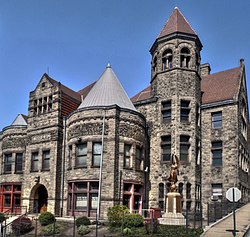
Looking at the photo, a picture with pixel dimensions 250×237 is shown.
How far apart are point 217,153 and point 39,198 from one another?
17043 millimetres

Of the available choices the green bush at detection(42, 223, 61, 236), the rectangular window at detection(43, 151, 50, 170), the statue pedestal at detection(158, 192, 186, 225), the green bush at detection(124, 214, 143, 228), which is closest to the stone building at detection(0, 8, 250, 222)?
the rectangular window at detection(43, 151, 50, 170)

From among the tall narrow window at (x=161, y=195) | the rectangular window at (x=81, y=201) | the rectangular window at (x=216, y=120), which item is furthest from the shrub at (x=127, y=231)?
the rectangular window at (x=216, y=120)

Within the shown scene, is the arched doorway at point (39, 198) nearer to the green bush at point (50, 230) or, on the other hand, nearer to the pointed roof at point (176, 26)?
the green bush at point (50, 230)

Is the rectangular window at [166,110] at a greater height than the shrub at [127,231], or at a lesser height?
greater

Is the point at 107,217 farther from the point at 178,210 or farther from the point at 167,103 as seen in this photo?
the point at 167,103

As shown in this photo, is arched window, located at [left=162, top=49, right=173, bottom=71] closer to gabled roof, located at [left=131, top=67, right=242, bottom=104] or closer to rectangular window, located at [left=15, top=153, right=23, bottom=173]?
gabled roof, located at [left=131, top=67, right=242, bottom=104]

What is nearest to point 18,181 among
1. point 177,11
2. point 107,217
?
point 107,217

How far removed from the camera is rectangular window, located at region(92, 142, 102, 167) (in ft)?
95.0

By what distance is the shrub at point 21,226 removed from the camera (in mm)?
25330

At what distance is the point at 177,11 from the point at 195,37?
5.01 meters

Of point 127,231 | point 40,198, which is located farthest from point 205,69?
point 127,231

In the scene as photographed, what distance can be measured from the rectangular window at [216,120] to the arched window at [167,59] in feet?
20.2

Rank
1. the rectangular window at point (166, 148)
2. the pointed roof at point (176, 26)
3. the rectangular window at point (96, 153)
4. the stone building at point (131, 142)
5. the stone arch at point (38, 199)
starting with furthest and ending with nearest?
the pointed roof at point (176, 26) < the stone arch at point (38, 199) < the rectangular window at point (166, 148) < the stone building at point (131, 142) < the rectangular window at point (96, 153)

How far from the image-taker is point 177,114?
108ft
